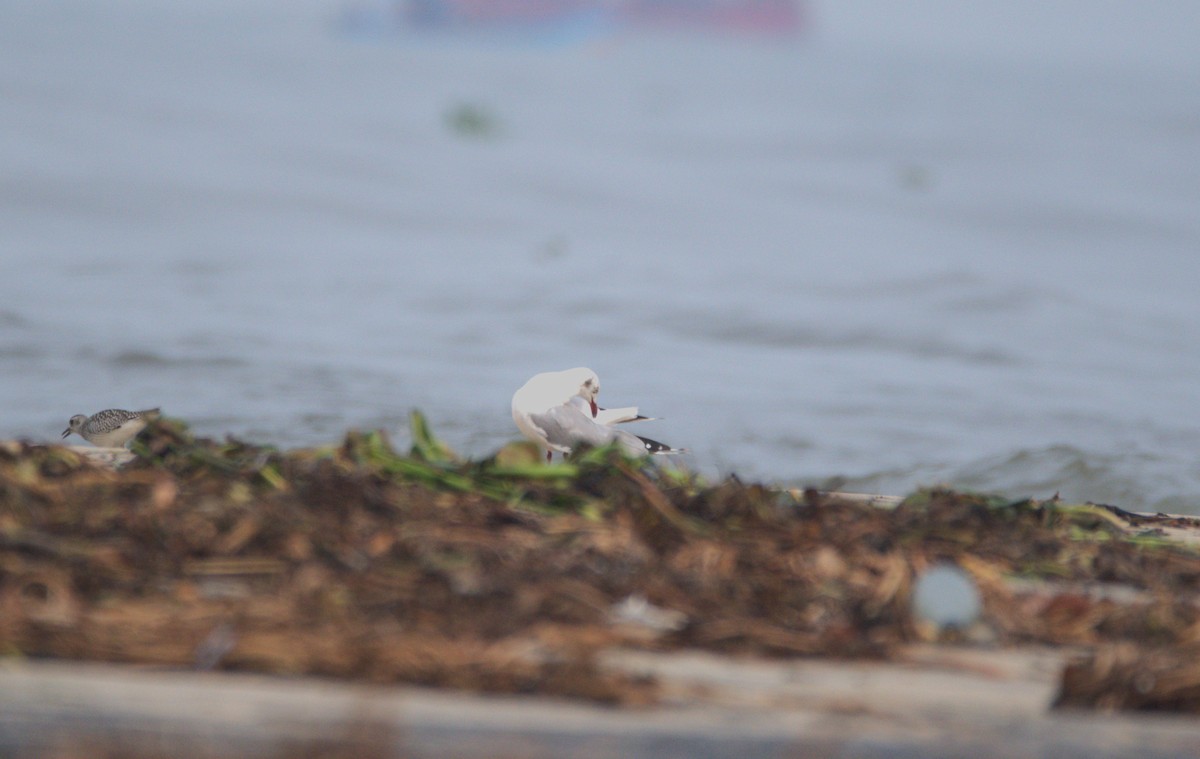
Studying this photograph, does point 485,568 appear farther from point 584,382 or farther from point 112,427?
point 112,427

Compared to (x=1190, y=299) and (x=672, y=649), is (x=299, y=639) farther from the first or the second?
(x=1190, y=299)

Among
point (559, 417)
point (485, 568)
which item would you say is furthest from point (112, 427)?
point (485, 568)

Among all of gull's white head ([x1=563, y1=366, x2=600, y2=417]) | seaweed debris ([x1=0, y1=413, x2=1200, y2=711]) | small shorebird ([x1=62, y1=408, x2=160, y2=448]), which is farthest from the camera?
gull's white head ([x1=563, y1=366, x2=600, y2=417])

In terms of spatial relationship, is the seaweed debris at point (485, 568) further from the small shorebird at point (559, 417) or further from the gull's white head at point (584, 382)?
the gull's white head at point (584, 382)

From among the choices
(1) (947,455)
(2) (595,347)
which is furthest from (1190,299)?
(1) (947,455)

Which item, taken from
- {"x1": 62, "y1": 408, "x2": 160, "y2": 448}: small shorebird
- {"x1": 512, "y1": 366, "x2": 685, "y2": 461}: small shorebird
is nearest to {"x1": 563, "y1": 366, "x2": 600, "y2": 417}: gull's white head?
{"x1": 512, "y1": 366, "x2": 685, "y2": 461}: small shorebird

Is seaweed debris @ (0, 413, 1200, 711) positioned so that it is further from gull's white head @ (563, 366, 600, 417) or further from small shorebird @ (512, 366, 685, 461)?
gull's white head @ (563, 366, 600, 417)
